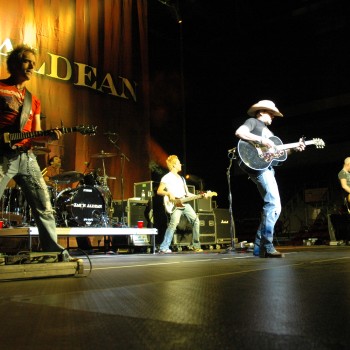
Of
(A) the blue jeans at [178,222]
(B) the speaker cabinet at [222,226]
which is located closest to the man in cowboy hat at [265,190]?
(A) the blue jeans at [178,222]

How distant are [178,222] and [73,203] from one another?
201 cm

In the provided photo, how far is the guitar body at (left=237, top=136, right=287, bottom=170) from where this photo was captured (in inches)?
200

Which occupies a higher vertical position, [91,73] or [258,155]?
[91,73]

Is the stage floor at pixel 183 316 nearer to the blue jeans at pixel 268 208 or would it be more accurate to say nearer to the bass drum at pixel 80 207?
the blue jeans at pixel 268 208

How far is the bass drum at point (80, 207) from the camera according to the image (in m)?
7.78

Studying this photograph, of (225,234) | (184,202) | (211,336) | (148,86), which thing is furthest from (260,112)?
(148,86)

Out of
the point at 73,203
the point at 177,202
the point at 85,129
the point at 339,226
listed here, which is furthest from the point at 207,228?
the point at 85,129

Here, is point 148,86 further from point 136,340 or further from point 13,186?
point 136,340

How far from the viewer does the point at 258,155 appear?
5141 mm

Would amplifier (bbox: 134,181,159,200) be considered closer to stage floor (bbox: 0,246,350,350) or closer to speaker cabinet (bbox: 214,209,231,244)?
speaker cabinet (bbox: 214,209,231,244)

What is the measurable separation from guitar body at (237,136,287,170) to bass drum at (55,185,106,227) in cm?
366

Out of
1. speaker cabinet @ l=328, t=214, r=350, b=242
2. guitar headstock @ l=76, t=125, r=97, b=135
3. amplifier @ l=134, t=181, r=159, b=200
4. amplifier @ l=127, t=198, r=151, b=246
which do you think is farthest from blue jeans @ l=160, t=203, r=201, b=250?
guitar headstock @ l=76, t=125, r=97, b=135

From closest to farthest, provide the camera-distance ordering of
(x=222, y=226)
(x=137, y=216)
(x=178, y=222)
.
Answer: (x=178, y=222) → (x=137, y=216) → (x=222, y=226)

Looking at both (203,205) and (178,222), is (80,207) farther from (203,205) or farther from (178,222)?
(203,205)
